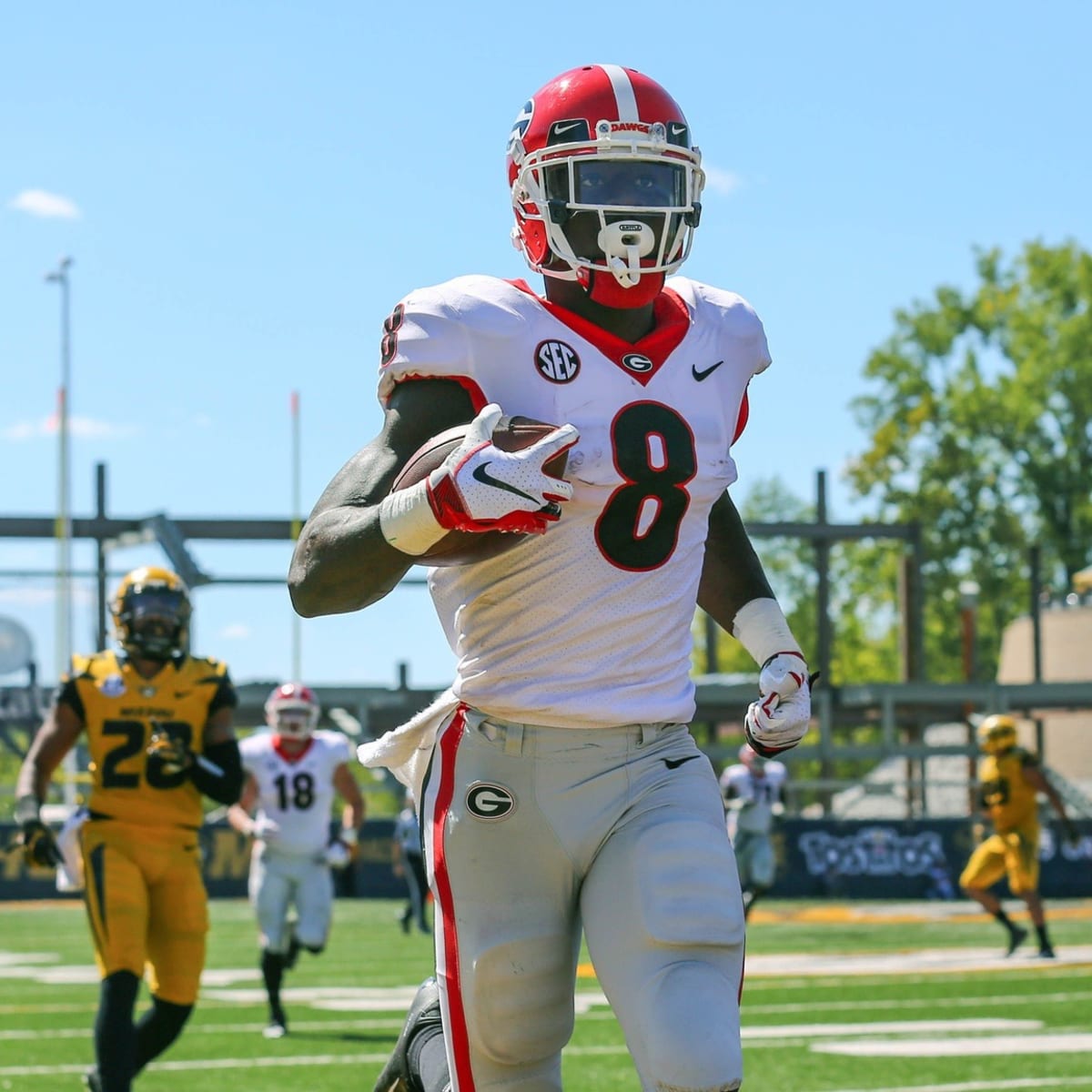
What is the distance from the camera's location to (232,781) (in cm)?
720

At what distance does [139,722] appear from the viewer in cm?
731

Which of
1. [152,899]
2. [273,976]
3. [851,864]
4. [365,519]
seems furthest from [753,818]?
[365,519]

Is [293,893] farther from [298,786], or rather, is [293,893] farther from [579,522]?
[579,522]

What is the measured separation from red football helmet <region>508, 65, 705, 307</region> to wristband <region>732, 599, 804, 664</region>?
2.20 feet

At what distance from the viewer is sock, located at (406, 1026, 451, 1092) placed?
4.00 metres

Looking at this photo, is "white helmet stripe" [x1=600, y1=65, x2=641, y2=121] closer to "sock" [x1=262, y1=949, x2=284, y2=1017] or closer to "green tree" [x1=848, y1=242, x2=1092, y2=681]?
"sock" [x1=262, y1=949, x2=284, y2=1017]

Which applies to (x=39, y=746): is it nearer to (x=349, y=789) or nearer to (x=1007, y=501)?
(x=349, y=789)

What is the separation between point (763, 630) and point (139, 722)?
12.2ft

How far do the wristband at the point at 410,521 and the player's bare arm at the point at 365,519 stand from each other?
4 cm

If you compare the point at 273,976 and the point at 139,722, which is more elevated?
the point at 139,722

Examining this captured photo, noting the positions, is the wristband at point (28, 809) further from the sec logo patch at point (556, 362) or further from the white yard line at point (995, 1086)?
the sec logo patch at point (556, 362)

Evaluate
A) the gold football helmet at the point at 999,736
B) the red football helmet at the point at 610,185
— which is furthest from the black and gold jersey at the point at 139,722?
the gold football helmet at the point at 999,736

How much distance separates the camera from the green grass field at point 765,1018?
7.84 meters

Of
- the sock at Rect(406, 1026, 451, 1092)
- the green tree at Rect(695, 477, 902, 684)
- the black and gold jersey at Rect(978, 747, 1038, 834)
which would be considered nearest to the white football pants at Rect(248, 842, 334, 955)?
the black and gold jersey at Rect(978, 747, 1038, 834)
